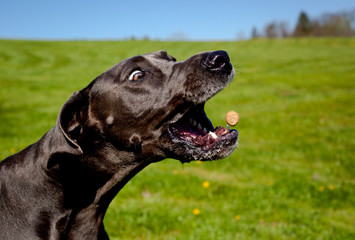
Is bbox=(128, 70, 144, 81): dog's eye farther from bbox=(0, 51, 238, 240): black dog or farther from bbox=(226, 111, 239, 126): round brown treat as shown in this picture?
bbox=(226, 111, 239, 126): round brown treat

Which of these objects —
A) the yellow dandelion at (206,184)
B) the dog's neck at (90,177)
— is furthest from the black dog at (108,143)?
the yellow dandelion at (206,184)

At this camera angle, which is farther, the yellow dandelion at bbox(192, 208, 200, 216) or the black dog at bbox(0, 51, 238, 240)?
the yellow dandelion at bbox(192, 208, 200, 216)

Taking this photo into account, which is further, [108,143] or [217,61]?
[108,143]

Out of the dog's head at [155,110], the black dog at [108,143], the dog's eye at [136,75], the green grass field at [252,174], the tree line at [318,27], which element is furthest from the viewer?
the tree line at [318,27]

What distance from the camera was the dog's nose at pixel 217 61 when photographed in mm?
2957

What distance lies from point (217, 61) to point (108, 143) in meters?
1.31

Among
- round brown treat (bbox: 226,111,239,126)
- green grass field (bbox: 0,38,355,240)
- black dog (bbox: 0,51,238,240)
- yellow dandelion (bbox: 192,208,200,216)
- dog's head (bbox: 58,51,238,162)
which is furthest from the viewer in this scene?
yellow dandelion (bbox: 192,208,200,216)

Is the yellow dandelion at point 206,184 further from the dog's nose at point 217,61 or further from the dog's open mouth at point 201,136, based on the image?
the dog's nose at point 217,61

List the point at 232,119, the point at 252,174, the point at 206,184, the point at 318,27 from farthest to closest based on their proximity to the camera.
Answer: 1. the point at 318,27
2. the point at 252,174
3. the point at 206,184
4. the point at 232,119

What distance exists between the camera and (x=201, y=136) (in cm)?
312

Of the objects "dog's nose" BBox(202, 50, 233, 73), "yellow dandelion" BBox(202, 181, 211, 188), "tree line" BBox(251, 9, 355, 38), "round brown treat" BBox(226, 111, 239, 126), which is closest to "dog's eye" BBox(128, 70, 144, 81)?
"dog's nose" BBox(202, 50, 233, 73)

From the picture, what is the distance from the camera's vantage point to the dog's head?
2.96 m

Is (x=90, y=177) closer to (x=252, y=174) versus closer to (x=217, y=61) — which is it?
(x=217, y=61)

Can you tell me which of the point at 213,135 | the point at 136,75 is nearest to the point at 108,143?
the point at 136,75
